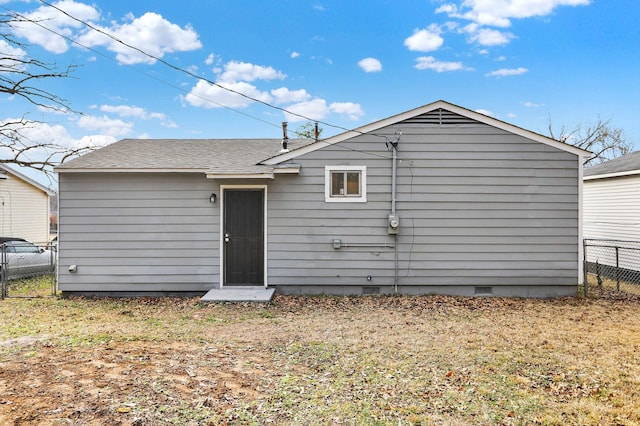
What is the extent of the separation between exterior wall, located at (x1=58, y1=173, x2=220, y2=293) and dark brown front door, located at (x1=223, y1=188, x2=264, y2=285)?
9.8 inches

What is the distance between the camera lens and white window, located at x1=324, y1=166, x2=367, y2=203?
775 cm

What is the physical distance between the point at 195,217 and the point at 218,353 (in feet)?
12.8

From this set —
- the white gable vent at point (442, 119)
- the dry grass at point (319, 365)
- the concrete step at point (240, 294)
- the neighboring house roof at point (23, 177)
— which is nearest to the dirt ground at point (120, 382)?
the dry grass at point (319, 365)

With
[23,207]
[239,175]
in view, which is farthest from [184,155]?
[23,207]

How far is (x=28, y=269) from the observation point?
979 centimetres

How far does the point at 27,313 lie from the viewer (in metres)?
6.46

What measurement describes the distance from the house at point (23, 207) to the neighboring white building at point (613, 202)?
61.8ft

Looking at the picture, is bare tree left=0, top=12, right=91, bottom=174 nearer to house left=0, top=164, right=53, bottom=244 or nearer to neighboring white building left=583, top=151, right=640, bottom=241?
house left=0, top=164, right=53, bottom=244

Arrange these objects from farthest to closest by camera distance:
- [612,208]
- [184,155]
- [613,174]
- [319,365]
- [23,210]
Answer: [23,210], [612,208], [613,174], [184,155], [319,365]

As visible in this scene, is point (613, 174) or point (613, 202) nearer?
point (613, 174)

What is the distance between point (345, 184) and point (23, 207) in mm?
14035

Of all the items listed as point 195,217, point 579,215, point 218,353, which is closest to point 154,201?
point 195,217

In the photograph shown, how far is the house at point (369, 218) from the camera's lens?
7.72 m

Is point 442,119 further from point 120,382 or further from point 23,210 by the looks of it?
point 23,210
